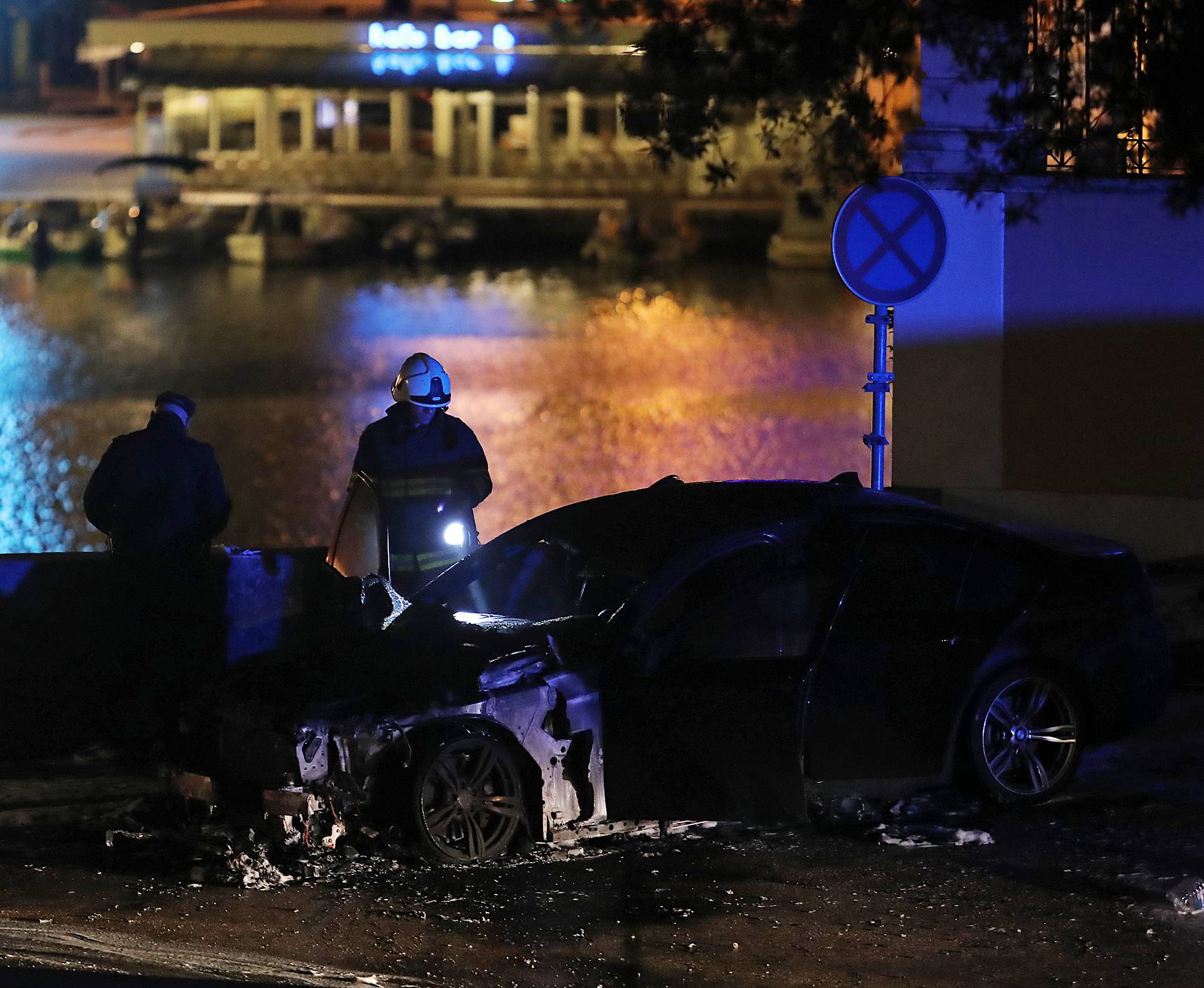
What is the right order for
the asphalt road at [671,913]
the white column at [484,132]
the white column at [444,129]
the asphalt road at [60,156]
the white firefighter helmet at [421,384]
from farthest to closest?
the asphalt road at [60,156]
the white column at [444,129]
the white column at [484,132]
the white firefighter helmet at [421,384]
the asphalt road at [671,913]

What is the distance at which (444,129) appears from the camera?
56.5m

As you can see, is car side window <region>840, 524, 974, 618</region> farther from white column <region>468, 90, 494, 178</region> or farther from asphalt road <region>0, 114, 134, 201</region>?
asphalt road <region>0, 114, 134, 201</region>

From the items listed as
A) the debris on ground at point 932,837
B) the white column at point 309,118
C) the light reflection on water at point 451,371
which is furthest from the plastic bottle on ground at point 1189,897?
the white column at point 309,118

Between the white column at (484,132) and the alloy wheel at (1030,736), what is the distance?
49.3 m

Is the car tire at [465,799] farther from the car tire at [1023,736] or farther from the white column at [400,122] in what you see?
the white column at [400,122]

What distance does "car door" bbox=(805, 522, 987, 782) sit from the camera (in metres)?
7.12

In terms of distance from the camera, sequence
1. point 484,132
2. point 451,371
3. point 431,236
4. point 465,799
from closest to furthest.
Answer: point 465,799
point 451,371
point 431,236
point 484,132

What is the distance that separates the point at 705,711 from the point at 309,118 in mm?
52149

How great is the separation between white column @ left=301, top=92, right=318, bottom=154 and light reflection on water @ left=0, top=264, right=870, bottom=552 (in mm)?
10090

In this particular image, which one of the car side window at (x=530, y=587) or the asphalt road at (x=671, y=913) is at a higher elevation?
the car side window at (x=530, y=587)

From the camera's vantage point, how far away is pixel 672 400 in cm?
2545

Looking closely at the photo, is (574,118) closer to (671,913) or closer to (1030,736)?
(1030,736)

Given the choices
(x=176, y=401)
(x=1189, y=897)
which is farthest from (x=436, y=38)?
(x=1189, y=897)

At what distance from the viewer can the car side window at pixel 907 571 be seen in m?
7.31
